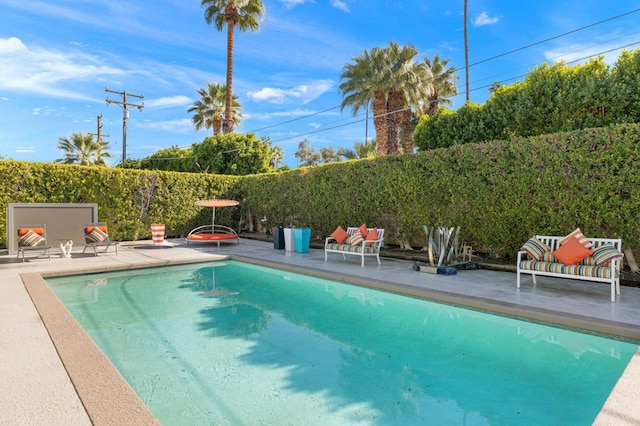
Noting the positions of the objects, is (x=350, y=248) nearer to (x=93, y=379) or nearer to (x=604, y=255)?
(x=604, y=255)

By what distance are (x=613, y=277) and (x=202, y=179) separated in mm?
15205

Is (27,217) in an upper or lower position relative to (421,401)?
upper

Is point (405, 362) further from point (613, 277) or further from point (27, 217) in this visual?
point (27, 217)

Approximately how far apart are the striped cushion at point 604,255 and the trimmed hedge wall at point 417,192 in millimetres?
1384

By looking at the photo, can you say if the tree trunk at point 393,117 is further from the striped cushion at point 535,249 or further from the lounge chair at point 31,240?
the lounge chair at point 31,240

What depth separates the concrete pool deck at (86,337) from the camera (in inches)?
105

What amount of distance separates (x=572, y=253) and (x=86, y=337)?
6.88 metres

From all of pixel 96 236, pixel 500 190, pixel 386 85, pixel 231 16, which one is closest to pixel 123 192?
pixel 96 236

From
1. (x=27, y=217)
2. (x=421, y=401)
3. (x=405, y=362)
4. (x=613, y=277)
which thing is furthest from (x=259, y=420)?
(x=27, y=217)

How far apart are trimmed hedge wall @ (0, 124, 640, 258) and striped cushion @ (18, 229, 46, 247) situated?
10.9 ft

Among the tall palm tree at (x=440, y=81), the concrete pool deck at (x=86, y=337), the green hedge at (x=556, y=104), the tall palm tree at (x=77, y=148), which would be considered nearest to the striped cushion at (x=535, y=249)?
the concrete pool deck at (x=86, y=337)

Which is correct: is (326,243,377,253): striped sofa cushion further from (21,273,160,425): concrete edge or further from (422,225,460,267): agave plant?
(21,273,160,425): concrete edge

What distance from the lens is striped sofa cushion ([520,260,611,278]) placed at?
566 cm

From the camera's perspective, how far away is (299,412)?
9.79 feet
